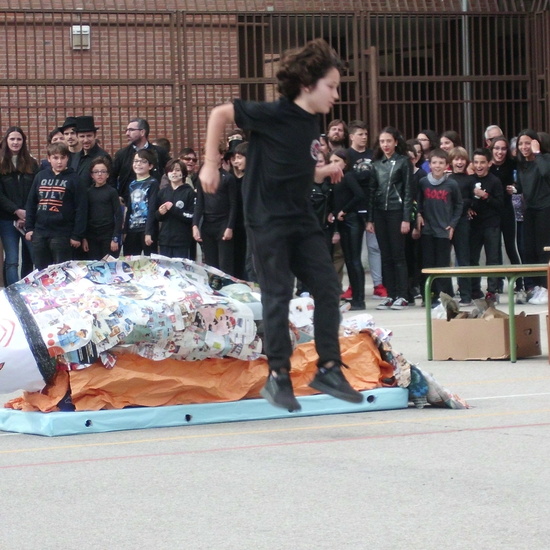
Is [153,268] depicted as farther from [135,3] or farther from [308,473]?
[135,3]

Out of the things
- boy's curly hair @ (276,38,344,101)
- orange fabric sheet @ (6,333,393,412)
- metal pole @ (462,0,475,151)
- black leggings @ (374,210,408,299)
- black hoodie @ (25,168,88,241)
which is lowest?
orange fabric sheet @ (6,333,393,412)

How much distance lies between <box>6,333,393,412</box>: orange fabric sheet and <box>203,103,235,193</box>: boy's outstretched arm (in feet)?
6.00

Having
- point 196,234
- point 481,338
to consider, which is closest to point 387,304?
point 196,234

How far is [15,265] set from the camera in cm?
1527

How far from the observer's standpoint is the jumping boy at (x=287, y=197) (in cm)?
618

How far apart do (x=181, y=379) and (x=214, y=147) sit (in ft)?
6.66

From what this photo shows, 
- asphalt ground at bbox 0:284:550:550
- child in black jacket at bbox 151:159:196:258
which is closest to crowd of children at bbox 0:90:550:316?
child in black jacket at bbox 151:159:196:258

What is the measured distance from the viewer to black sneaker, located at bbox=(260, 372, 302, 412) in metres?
6.16

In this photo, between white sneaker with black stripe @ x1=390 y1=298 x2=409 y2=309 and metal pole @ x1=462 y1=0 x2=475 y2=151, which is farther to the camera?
metal pole @ x1=462 y1=0 x2=475 y2=151

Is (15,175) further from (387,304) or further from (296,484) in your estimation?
(296,484)

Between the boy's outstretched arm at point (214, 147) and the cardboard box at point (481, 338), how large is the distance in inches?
186

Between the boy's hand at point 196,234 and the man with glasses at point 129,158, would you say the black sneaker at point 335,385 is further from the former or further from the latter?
the man with glasses at point 129,158

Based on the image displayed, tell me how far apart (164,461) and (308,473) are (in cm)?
83

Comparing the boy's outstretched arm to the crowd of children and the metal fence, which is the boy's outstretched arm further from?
the metal fence
